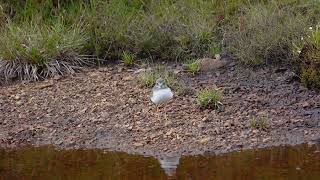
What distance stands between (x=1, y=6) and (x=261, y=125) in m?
4.83

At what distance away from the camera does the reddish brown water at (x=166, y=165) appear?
591 cm

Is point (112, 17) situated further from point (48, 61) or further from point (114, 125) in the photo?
point (114, 125)

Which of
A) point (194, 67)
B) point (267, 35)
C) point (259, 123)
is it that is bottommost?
point (194, 67)

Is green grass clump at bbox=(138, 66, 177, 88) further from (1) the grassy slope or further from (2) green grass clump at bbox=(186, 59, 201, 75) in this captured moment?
(1) the grassy slope

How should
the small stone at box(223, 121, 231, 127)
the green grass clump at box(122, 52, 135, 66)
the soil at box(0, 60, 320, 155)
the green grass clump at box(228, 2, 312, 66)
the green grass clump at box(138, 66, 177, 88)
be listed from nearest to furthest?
the soil at box(0, 60, 320, 155) → the small stone at box(223, 121, 231, 127) → the green grass clump at box(138, 66, 177, 88) → the green grass clump at box(228, 2, 312, 66) → the green grass clump at box(122, 52, 135, 66)

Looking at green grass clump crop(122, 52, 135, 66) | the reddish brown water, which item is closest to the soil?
green grass clump crop(122, 52, 135, 66)

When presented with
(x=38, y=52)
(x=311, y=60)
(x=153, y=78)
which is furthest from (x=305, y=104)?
(x=38, y=52)

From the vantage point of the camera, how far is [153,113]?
25.4 ft

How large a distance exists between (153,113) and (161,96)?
1.12 feet

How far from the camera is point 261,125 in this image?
707 cm

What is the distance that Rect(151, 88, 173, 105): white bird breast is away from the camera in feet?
24.5

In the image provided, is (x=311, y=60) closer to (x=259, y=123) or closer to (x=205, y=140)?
(x=259, y=123)

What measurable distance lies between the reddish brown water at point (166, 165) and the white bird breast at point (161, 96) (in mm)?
979

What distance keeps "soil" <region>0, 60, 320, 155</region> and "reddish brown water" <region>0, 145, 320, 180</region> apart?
0.24 m
